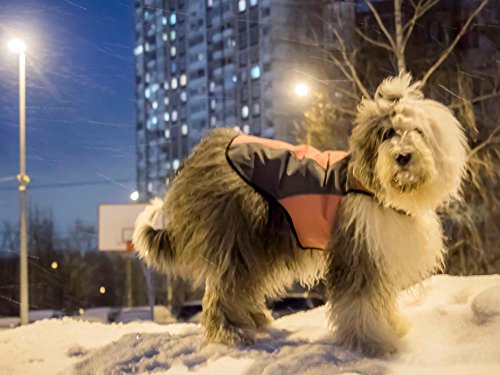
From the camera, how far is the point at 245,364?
2895 mm

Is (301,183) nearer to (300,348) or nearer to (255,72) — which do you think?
(300,348)

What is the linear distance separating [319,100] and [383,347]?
634 cm

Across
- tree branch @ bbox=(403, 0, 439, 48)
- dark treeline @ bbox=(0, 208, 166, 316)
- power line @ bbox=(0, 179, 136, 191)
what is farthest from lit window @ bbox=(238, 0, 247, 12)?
dark treeline @ bbox=(0, 208, 166, 316)

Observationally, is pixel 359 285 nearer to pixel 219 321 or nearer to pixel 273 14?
pixel 219 321

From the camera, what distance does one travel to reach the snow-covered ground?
2.77 metres

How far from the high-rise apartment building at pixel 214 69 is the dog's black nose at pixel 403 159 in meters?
5.90

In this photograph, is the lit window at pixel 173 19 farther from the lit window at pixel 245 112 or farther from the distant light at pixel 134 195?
the distant light at pixel 134 195

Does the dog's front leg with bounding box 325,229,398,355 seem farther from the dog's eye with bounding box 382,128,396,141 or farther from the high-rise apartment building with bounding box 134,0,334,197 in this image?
the high-rise apartment building with bounding box 134,0,334,197

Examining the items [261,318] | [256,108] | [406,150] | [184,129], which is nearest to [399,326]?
[261,318]

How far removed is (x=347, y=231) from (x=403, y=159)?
47 centimetres

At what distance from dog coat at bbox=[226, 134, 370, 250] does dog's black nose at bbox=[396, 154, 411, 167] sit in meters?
0.28

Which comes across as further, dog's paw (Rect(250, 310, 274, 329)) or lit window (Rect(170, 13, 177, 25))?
lit window (Rect(170, 13, 177, 25))

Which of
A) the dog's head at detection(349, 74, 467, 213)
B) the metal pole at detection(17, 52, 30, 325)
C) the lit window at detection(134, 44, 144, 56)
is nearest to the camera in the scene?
the dog's head at detection(349, 74, 467, 213)

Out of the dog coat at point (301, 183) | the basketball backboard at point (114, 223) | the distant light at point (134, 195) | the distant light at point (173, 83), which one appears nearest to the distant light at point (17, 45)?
the basketball backboard at point (114, 223)
